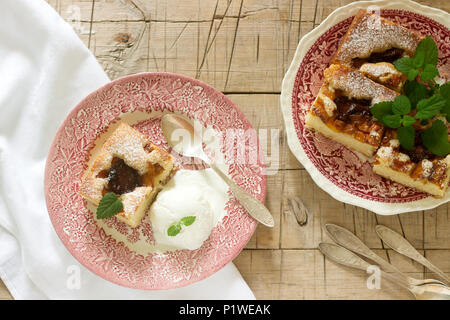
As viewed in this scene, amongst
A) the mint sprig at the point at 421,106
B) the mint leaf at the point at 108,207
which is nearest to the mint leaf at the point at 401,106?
the mint sprig at the point at 421,106

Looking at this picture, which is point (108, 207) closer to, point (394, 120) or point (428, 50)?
point (394, 120)

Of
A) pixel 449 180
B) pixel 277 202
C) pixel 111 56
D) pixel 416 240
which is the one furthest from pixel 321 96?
pixel 111 56

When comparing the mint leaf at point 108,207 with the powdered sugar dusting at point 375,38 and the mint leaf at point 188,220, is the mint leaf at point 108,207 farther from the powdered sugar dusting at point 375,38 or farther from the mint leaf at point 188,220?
the powdered sugar dusting at point 375,38

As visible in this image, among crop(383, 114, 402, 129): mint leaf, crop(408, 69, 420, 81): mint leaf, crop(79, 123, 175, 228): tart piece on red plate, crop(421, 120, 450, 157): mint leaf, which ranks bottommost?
crop(79, 123, 175, 228): tart piece on red plate

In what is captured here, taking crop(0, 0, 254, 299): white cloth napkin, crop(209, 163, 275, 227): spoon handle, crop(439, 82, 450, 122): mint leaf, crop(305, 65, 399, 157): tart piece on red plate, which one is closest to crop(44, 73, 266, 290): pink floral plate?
crop(209, 163, 275, 227): spoon handle

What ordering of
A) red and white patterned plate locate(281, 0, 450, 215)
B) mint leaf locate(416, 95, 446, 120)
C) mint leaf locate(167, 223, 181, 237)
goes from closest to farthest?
mint leaf locate(416, 95, 446, 120) → mint leaf locate(167, 223, 181, 237) → red and white patterned plate locate(281, 0, 450, 215)

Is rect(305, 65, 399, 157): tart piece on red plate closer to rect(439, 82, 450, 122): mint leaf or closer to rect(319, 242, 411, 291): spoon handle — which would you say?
rect(439, 82, 450, 122): mint leaf

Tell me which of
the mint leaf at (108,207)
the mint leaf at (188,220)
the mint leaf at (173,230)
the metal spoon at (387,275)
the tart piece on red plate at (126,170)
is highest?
the tart piece on red plate at (126,170)

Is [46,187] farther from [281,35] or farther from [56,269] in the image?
[281,35]
